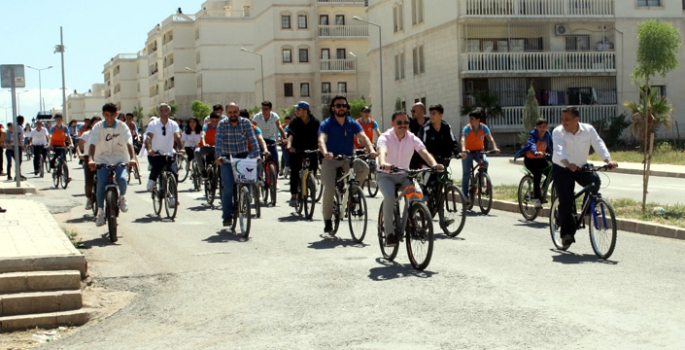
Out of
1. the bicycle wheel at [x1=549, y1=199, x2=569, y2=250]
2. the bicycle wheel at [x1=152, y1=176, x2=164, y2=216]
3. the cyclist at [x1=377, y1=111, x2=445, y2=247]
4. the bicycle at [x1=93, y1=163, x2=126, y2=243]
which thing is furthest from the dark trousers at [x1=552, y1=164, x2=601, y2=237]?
the bicycle wheel at [x1=152, y1=176, x2=164, y2=216]

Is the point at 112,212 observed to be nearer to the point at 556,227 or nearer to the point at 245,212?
the point at 245,212

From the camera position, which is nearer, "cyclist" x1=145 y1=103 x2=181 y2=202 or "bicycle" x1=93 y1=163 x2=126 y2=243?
"bicycle" x1=93 y1=163 x2=126 y2=243

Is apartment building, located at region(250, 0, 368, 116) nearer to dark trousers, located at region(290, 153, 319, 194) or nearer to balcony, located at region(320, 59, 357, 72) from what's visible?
balcony, located at region(320, 59, 357, 72)

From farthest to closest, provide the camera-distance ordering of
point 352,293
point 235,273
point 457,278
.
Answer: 1. point 235,273
2. point 457,278
3. point 352,293

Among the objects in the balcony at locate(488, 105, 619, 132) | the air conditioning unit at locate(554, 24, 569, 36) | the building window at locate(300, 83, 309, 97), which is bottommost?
the balcony at locate(488, 105, 619, 132)

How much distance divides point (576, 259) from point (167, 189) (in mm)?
8084

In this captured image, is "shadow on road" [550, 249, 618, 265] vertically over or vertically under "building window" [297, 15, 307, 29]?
under

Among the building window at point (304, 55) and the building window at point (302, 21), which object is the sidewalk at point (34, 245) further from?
the building window at point (302, 21)

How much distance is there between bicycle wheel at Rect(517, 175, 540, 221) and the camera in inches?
634

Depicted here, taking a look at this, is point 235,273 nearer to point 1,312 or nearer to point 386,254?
point 386,254

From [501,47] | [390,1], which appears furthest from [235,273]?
[390,1]

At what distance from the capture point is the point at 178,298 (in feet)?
31.7

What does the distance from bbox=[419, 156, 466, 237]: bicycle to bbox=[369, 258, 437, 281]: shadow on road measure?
285 centimetres

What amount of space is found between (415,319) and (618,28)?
47.1 metres
